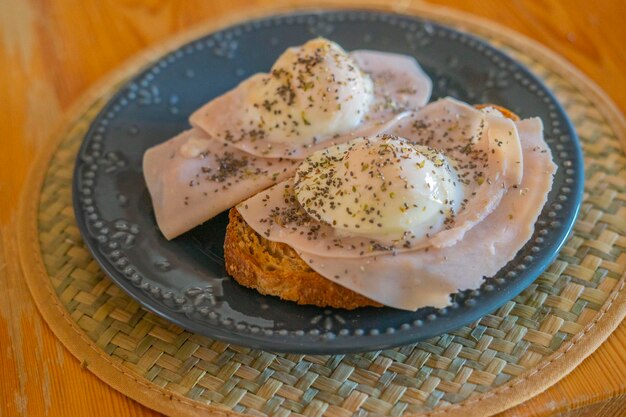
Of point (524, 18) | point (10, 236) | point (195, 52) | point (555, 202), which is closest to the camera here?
point (555, 202)

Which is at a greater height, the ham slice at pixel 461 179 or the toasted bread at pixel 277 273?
the ham slice at pixel 461 179

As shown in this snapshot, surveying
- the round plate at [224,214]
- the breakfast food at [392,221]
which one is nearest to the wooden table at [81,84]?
the round plate at [224,214]

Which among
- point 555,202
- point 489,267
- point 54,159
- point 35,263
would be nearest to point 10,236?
point 35,263

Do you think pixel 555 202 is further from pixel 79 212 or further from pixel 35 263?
pixel 35 263

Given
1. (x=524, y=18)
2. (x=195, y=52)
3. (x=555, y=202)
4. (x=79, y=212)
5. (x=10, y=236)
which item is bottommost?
(x=10, y=236)

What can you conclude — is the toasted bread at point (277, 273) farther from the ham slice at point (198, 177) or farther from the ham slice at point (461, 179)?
the ham slice at point (198, 177)

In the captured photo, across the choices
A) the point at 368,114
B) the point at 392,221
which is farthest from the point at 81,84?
A: the point at 392,221

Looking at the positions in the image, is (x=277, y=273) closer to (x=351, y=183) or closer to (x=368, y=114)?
(x=351, y=183)

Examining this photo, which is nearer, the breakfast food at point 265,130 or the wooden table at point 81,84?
the wooden table at point 81,84
